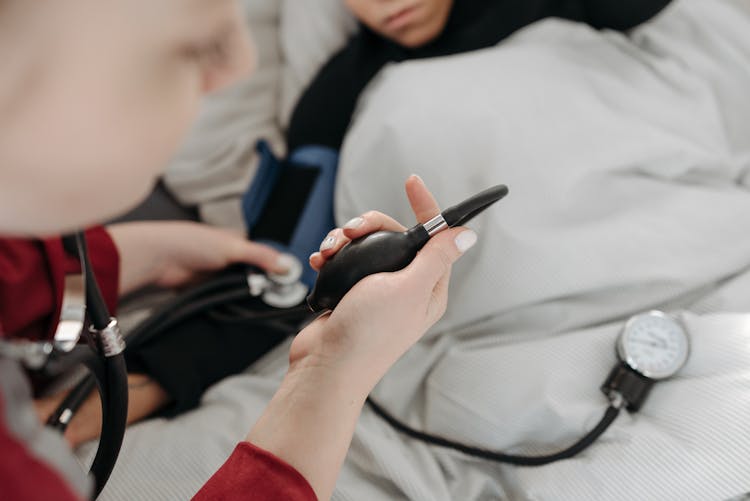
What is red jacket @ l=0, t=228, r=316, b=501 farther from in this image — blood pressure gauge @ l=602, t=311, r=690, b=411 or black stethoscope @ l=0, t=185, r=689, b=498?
blood pressure gauge @ l=602, t=311, r=690, b=411

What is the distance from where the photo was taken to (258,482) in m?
0.52

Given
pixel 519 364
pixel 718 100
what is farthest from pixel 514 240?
pixel 718 100

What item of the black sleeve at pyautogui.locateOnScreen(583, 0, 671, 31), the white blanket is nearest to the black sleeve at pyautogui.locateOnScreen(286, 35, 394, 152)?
the white blanket

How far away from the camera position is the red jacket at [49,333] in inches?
13.0

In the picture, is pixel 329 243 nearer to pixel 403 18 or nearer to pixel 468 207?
pixel 468 207

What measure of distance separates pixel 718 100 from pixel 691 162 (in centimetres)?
16

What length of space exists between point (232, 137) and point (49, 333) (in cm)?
52

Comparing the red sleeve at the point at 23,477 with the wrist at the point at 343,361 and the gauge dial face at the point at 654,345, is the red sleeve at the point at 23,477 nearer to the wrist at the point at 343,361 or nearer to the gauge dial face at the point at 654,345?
the wrist at the point at 343,361

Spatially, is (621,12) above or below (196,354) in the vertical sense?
above

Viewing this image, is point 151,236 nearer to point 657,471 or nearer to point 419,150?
point 419,150

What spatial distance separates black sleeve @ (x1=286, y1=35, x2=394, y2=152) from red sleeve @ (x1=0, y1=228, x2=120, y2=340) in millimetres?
468

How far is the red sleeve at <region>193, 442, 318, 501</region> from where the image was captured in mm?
511

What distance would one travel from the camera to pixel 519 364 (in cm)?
73

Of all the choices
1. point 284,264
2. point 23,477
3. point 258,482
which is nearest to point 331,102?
point 284,264
